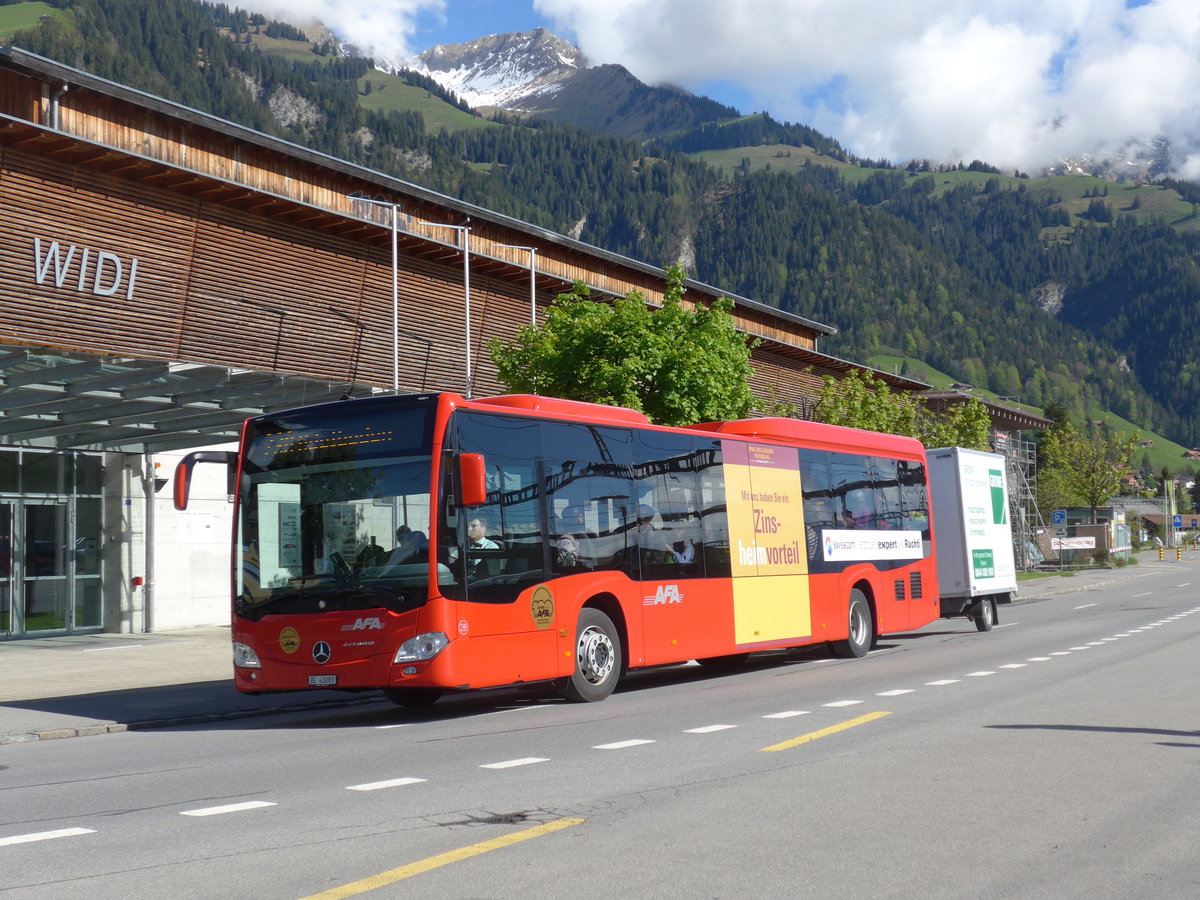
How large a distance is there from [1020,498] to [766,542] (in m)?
56.4

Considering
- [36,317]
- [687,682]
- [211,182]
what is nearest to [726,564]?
[687,682]

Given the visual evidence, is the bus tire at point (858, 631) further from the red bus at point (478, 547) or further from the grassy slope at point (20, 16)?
the grassy slope at point (20, 16)

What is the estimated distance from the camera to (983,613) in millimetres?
25531

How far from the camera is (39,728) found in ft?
41.6

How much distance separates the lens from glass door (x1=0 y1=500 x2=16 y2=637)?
2444cm

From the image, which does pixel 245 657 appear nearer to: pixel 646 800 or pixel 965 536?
pixel 646 800

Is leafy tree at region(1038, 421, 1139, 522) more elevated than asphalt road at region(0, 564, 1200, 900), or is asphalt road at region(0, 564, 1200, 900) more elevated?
leafy tree at region(1038, 421, 1139, 522)

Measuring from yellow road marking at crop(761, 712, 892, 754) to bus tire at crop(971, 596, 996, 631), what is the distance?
45.4ft

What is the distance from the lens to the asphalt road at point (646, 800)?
597 cm

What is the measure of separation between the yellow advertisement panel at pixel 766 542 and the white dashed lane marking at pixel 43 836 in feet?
34.0

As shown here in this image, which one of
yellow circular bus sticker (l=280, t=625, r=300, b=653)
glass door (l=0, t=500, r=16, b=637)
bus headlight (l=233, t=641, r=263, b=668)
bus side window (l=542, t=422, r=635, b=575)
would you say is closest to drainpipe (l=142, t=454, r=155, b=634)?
glass door (l=0, t=500, r=16, b=637)

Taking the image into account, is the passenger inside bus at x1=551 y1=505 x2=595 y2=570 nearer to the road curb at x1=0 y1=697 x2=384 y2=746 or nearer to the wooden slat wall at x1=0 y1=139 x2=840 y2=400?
the road curb at x1=0 y1=697 x2=384 y2=746

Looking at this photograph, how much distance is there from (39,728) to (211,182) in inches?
691

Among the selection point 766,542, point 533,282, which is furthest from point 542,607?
point 533,282
